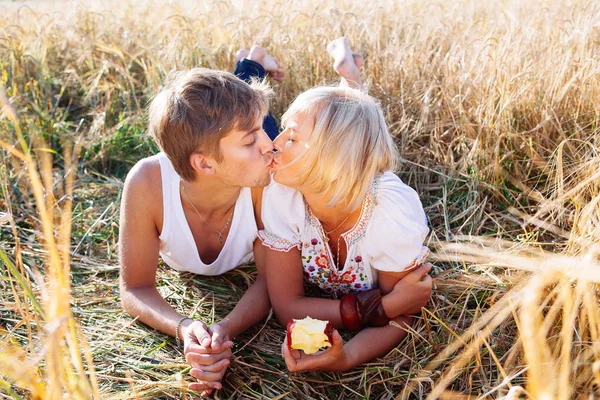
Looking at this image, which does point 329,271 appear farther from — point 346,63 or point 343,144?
point 346,63

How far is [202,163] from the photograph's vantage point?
1.92m

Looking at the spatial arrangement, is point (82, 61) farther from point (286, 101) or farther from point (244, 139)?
point (244, 139)

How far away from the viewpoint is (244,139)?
1.88m

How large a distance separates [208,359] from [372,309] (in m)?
0.54

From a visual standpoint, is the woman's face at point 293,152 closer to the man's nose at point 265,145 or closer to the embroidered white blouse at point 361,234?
the man's nose at point 265,145

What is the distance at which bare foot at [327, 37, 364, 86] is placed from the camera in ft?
9.08

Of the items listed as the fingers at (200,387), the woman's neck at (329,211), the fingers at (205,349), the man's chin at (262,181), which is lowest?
the fingers at (200,387)

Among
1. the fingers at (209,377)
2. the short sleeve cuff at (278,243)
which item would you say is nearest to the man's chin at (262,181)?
the short sleeve cuff at (278,243)

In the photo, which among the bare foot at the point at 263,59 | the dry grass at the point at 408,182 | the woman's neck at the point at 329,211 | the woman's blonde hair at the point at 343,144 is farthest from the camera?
the bare foot at the point at 263,59

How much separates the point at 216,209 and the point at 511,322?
3.52ft

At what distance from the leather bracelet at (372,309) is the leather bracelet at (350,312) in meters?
0.01

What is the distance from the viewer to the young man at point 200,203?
6.06 ft

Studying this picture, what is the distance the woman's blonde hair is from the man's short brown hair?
0.55 ft

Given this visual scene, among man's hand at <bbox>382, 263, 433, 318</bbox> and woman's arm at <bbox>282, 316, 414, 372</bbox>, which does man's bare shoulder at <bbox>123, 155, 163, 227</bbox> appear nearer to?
woman's arm at <bbox>282, 316, 414, 372</bbox>
